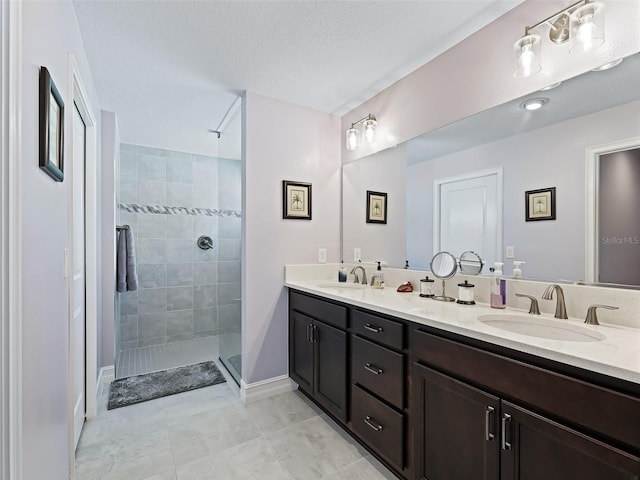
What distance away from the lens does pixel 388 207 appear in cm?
246

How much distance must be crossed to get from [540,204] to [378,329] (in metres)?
1.03

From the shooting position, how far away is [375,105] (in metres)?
2.50

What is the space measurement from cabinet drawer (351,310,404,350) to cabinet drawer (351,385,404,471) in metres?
0.33

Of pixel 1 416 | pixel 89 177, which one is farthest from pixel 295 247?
pixel 1 416

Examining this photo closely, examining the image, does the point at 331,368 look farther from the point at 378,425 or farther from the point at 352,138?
the point at 352,138

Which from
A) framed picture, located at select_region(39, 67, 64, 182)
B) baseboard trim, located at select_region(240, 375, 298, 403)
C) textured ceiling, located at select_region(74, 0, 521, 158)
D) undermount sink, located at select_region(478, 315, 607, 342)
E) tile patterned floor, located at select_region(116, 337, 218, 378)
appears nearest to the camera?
framed picture, located at select_region(39, 67, 64, 182)

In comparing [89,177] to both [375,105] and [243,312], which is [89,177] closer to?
[243,312]

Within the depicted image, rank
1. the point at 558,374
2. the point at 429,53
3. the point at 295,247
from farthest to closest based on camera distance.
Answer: the point at 295,247
the point at 429,53
the point at 558,374

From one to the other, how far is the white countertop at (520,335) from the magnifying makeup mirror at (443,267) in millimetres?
115

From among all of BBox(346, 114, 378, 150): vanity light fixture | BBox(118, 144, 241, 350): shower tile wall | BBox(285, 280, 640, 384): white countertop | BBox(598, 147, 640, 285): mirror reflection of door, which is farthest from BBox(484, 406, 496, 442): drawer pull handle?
BBox(118, 144, 241, 350): shower tile wall

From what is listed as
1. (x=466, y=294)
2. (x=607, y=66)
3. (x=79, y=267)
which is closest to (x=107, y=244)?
(x=79, y=267)

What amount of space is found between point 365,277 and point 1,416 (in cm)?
222

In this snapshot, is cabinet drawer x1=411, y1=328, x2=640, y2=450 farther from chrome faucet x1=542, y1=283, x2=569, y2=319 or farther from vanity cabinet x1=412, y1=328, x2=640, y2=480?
chrome faucet x1=542, y1=283, x2=569, y2=319

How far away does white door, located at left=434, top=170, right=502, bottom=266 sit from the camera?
68.4 inches
